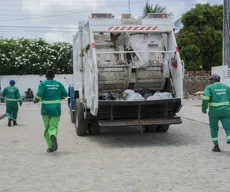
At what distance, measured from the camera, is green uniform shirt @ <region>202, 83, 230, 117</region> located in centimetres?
775

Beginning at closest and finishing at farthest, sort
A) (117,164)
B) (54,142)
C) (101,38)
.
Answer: (117,164), (54,142), (101,38)

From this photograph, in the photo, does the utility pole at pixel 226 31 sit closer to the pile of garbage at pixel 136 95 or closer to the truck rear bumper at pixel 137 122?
the pile of garbage at pixel 136 95

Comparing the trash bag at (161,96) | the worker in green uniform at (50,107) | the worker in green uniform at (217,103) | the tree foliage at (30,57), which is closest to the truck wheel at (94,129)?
the trash bag at (161,96)

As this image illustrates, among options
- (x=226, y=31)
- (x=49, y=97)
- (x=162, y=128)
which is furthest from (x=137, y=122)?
(x=226, y=31)

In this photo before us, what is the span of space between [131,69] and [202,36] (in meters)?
24.8

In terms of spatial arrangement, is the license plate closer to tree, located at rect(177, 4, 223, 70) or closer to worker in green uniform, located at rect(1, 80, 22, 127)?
worker in green uniform, located at rect(1, 80, 22, 127)

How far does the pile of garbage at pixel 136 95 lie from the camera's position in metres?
9.28

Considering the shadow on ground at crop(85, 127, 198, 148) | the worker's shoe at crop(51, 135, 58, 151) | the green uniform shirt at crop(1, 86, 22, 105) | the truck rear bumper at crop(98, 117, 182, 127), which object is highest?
the green uniform shirt at crop(1, 86, 22, 105)

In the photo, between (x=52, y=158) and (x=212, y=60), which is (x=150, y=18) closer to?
(x=52, y=158)

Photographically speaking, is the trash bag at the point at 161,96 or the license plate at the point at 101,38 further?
the license plate at the point at 101,38

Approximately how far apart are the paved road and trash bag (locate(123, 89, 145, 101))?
1.02 meters

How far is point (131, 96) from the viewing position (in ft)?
30.6

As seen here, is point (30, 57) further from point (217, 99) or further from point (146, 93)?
point (217, 99)

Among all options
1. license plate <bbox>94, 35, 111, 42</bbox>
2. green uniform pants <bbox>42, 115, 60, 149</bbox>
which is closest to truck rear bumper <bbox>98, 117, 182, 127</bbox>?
green uniform pants <bbox>42, 115, 60, 149</bbox>
